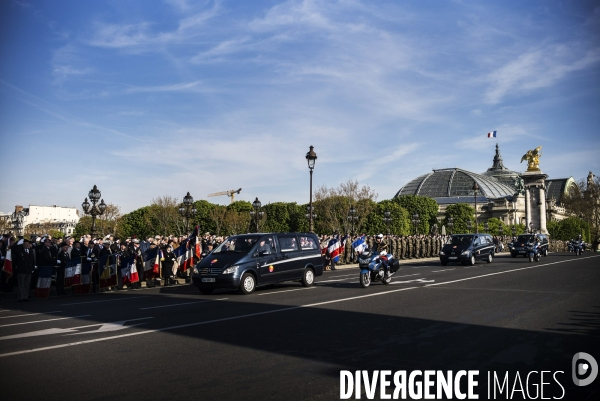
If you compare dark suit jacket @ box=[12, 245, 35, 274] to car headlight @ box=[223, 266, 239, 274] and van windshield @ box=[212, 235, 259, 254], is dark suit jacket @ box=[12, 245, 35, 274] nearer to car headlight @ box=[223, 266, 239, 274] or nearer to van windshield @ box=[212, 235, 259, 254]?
van windshield @ box=[212, 235, 259, 254]

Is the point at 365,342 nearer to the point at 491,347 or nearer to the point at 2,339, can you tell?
the point at 491,347

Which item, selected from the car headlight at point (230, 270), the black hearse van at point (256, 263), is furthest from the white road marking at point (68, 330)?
the black hearse van at point (256, 263)

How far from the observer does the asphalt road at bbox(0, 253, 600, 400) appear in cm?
634

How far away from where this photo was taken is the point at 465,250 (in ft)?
108

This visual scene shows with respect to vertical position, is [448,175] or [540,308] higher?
[448,175]

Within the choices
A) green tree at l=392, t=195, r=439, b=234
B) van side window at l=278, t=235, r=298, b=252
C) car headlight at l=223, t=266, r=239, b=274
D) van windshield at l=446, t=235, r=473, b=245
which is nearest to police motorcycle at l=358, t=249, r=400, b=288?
van side window at l=278, t=235, r=298, b=252

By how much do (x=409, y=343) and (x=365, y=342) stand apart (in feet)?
2.28

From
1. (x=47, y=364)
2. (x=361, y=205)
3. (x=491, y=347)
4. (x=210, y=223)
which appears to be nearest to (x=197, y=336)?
(x=47, y=364)

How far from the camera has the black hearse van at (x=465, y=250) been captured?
32781 mm

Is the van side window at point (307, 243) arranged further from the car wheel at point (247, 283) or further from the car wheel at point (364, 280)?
the car wheel at point (247, 283)

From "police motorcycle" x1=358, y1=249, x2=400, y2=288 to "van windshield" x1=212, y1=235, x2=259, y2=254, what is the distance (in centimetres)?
378

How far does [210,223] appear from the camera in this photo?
8938cm

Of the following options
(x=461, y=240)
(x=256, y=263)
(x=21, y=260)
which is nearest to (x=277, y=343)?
(x=256, y=263)

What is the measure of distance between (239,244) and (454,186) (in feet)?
545
